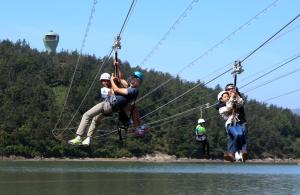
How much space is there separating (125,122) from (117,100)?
188 centimetres

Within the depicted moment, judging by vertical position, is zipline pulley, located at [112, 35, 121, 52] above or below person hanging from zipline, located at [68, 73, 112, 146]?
above

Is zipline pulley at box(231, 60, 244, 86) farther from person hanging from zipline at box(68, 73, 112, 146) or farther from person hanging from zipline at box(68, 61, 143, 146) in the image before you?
person hanging from zipline at box(68, 73, 112, 146)

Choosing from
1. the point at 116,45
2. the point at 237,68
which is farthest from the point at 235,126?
the point at 116,45

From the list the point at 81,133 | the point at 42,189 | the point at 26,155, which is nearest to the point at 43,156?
the point at 26,155

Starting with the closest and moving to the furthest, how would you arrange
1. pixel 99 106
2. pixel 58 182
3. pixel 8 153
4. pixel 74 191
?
pixel 99 106 < pixel 74 191 < pixel 58 182 < pixel 8 153

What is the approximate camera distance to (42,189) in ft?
245

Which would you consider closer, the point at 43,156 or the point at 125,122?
the point at 125,122

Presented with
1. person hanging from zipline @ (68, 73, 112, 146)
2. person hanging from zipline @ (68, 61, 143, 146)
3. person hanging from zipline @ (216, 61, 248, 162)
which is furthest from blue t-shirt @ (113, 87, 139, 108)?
person hanging from zipline @ (216, 61, 248, 162)

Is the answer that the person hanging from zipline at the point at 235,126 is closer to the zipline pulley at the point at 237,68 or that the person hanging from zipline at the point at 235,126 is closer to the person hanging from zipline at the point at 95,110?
the zipline pulley at the point at 237,68

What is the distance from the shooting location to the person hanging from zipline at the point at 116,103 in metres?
19.8

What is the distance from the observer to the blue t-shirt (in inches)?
782

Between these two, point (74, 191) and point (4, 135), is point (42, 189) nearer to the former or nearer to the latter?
point (74, 191)

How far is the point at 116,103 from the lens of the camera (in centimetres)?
2022

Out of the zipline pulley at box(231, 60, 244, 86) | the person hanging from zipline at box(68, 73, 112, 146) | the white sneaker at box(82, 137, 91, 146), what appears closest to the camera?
the zipline pulley at box(231, 60, 244, 86)
